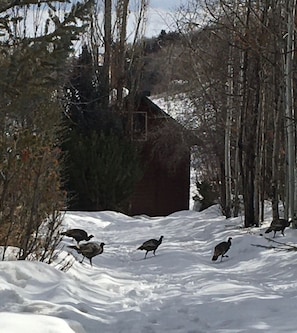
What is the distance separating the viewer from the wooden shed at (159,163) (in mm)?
31797

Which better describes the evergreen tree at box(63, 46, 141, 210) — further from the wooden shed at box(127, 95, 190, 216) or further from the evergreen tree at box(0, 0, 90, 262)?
the evergreen tree at box(0, 0, 90, 262)

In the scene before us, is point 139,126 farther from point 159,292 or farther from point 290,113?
point 159,292

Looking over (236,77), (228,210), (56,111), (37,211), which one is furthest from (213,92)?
(37,211)

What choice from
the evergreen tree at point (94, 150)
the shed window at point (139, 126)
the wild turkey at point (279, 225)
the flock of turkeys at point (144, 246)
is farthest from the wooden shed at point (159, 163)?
the flock of turkeys at point (144, 246)

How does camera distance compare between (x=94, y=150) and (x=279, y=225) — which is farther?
(x=94, y=150)

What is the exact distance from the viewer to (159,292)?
28.8ft

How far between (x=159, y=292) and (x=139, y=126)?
2442cm

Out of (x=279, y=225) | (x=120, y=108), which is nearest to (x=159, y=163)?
(x=120, y=108)

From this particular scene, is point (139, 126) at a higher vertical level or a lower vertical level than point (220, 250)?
higher

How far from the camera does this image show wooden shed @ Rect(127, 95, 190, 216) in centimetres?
3180

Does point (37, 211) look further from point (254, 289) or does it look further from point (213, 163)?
point (213, 163)

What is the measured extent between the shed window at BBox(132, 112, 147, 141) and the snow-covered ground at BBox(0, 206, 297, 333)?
1852cm

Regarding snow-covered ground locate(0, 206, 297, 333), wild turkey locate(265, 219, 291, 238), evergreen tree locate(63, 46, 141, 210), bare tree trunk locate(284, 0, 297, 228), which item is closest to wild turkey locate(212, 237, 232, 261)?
snow-covered ground locate(0, 206, 297, 333)

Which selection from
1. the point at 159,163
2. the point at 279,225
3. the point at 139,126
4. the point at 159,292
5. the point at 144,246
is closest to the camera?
the point at 159,292
